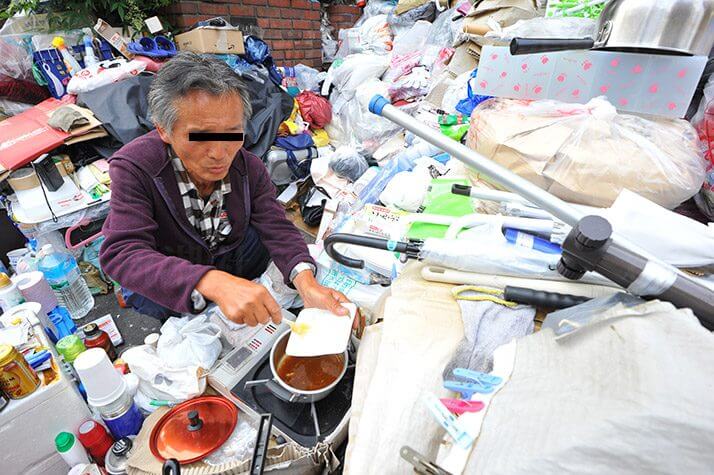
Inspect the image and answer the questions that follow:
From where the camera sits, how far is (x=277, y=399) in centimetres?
107

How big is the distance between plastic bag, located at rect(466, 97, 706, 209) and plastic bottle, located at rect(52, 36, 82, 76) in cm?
313

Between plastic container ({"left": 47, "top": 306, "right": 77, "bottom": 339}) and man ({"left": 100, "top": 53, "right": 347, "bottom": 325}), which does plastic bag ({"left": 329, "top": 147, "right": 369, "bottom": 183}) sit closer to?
man ({"left": 100, "top": 53, "right": 347, "bottom": 325})

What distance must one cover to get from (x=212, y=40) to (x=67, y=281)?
7.43 ft

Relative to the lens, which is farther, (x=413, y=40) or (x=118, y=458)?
(x=413, y=40)

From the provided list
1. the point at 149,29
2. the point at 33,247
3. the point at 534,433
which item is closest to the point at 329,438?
the point at 534,433

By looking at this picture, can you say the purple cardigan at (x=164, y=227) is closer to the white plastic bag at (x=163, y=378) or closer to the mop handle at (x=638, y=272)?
the white plastic bag at (x=163, y=378)

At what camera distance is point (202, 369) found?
1.19 metres

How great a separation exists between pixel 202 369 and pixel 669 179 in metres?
1.65

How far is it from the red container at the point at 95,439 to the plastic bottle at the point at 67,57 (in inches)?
108

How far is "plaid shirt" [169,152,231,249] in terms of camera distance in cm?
139

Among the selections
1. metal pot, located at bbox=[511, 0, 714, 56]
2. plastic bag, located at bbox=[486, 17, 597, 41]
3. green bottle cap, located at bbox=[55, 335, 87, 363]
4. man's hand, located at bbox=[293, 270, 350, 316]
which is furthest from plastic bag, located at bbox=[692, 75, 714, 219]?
green bottle cap, located at bbox=[55, 335, 87, 363]

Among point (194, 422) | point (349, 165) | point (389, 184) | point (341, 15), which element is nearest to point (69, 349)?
point (194, 422)

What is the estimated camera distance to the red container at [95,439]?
113 centimetres

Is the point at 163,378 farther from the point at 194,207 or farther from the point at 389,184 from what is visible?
the point at 389,184
